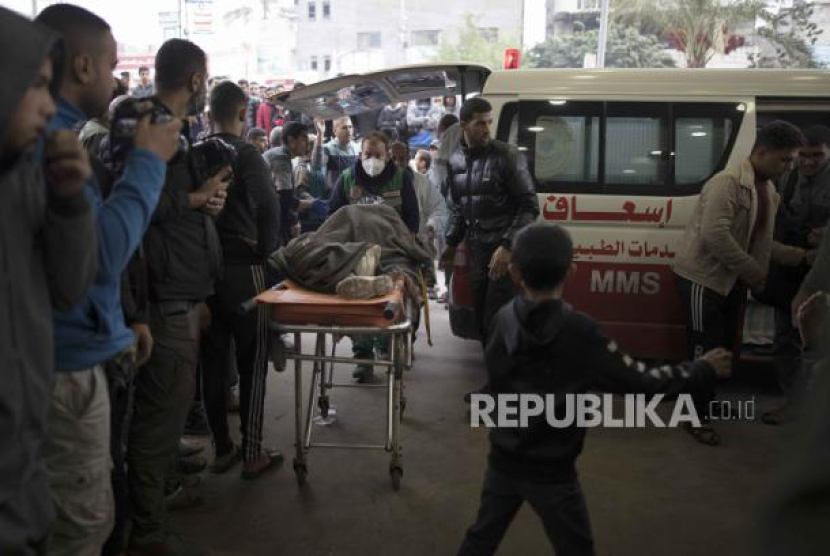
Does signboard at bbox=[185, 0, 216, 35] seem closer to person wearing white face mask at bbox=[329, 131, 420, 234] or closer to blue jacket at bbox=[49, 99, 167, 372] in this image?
person wearing white face mask at bbox=[329, 131, 420, 234]

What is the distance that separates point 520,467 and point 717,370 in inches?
25.0

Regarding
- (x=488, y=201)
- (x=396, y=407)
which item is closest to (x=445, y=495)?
(x=396, y=407)

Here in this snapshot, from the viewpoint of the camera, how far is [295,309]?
128 inches

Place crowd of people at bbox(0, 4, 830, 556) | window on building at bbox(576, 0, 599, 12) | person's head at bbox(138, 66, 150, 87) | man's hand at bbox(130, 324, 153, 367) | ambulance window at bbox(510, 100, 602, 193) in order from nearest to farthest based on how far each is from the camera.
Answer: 1. crowd of people at bbox(0, 4, 830, 556)
2. man's hand at bbox(130, 324, 153, 367)
3. ambulance window at bbox(510, 100, 602, 193)
4. person's head at bbox(138, 66, 150, 87)
5. window on building at bbox(576, 0, 599, 12)

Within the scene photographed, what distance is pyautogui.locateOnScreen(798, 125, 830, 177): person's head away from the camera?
15.0ft

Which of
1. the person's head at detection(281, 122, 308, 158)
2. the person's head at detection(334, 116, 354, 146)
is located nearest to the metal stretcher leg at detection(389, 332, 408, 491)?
the person's head at detection(281, 122, 308, 158)

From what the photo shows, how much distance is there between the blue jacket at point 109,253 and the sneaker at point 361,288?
1353 mm

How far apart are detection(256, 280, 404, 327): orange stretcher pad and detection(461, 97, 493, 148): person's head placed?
62.9 inches

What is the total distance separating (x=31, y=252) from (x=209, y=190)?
1464 mm

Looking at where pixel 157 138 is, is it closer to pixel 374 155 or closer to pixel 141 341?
pixel 141 341

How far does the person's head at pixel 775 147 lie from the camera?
3.91 m

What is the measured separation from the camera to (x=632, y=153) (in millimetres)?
4844

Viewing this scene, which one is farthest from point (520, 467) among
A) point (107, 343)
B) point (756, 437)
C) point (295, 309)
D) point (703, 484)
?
point (756, 437)

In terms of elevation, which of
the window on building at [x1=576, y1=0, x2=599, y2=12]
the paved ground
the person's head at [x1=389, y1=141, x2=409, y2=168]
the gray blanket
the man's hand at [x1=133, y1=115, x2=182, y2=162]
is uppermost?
the window on building at [x1=576, y1=0, x2=599, y2=12]
